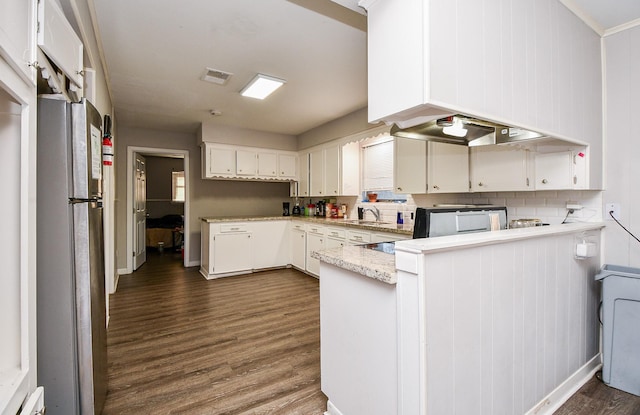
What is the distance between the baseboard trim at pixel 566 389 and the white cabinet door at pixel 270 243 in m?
3.99

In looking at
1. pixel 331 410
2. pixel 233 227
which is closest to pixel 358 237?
pixel 233 227

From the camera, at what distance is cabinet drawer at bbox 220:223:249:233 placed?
182 inches

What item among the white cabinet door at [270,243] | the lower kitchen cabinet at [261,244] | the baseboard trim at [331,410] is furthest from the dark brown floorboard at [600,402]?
the white cabinet door at [270,243]

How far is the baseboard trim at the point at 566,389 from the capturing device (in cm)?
167

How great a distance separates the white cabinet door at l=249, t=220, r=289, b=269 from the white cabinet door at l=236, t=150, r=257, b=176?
0.95m

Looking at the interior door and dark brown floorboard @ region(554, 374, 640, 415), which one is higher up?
the interior door

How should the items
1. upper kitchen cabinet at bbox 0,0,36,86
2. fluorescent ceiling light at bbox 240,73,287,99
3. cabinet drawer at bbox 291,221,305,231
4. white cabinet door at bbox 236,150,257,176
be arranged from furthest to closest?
1. white cabinet door at bbox 236,150,257,176
2. cabinet drawer at bbox 291,221,305,231
3. fluorescent ceiling light at bbox 240,73,287,99
4. upper kitchen cabinet at bbox 0,0,36,86

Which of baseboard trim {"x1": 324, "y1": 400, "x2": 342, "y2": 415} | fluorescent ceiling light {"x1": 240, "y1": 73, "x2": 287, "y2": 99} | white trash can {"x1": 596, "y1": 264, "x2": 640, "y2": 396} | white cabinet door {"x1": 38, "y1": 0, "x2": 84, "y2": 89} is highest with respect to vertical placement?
fluorescent ceiling light {"x1": 240, "y1": 73, "x2": 287, "y2": 99}

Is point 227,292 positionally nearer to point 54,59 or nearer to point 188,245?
point 188,245

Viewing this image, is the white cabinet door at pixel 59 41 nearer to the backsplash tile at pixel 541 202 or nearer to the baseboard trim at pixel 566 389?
the baseboard trim at pixel 566 389

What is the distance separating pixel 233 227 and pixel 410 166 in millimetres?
2899

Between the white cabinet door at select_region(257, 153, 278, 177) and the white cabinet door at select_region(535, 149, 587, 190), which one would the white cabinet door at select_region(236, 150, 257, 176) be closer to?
the white cabinet door at select_region(257, 153, 278, 177)

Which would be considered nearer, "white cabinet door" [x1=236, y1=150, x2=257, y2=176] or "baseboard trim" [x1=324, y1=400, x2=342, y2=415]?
"baseboard trim" [x1=324, y1=400, x2=342, y2=415]

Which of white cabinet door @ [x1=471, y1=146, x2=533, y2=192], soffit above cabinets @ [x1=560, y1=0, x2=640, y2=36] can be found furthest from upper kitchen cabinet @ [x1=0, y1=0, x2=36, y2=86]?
white cabinet door @ [x1=471, y1=146, x2=533, y2=192]
